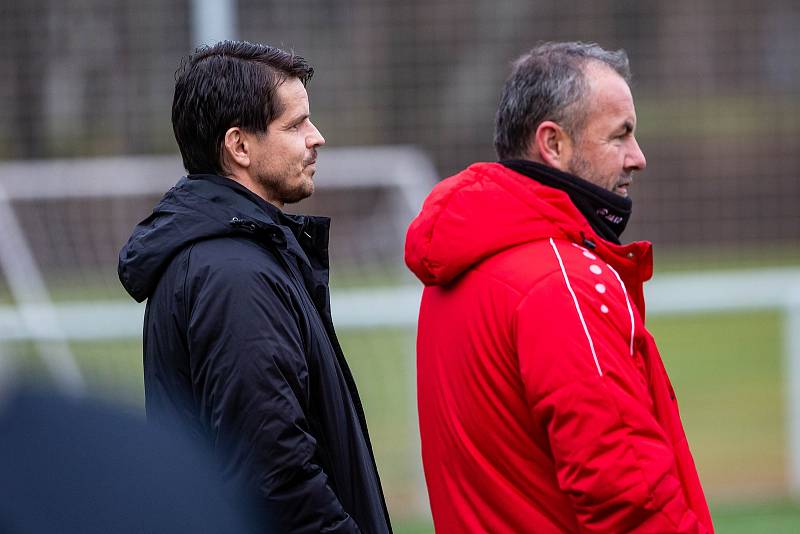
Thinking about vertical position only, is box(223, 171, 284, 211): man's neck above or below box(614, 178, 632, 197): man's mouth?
above

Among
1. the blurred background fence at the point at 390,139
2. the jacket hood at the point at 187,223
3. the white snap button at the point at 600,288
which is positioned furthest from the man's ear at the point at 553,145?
the blurred background fence at the point at 390,139

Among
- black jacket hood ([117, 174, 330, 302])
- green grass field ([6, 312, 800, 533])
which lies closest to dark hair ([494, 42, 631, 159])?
black jacket hood ([117, 174, 330, 302])

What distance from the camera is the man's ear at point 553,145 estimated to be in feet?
7.90

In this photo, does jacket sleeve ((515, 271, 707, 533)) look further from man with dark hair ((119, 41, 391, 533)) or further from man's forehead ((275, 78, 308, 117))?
man's forehead ((275, 78, 308, 117))

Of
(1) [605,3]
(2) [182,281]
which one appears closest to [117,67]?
(1) [605,3]

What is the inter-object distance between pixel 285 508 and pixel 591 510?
56 centimetres

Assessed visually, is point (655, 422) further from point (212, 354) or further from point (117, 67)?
point (117, 67)

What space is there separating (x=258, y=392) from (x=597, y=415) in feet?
2.01

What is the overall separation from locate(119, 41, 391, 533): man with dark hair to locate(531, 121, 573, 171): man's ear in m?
0.47

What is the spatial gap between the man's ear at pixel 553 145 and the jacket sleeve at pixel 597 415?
339 mm

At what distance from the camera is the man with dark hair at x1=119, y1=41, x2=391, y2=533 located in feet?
7.14

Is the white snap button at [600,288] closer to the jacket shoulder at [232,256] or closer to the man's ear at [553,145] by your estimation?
the man's ear at [553,145]

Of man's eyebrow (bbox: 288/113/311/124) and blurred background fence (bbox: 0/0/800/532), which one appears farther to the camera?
blurred background fence (bbox: 0/0/800/532)

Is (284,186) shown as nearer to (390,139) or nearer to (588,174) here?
(588,174)
